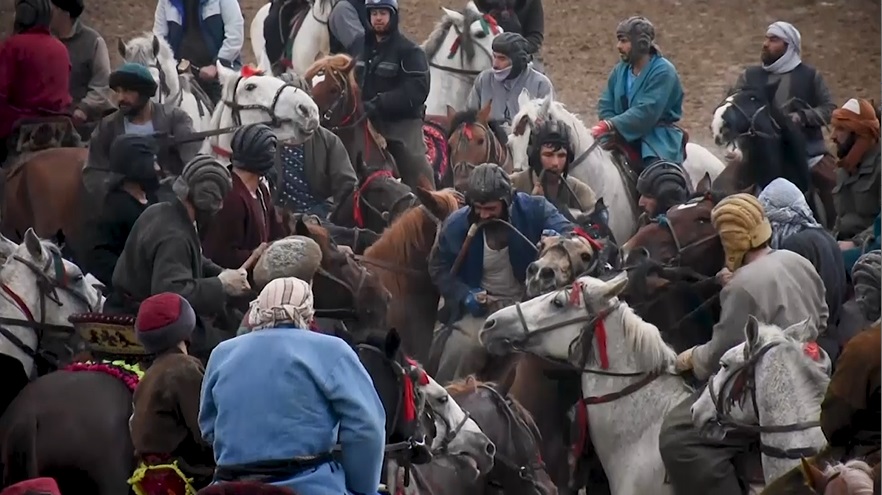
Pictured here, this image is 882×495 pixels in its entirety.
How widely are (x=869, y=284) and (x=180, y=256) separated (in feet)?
11.2

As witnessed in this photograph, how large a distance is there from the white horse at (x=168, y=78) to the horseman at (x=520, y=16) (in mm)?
3434

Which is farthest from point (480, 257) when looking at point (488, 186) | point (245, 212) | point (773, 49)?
point (773, 49)

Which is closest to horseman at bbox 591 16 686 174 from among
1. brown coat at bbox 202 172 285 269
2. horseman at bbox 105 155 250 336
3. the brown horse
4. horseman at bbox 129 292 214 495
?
the brown horse

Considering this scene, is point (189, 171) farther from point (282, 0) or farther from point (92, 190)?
point (282, 0)

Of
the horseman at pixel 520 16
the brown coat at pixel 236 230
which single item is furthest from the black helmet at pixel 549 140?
the horseman at pixel 520 16

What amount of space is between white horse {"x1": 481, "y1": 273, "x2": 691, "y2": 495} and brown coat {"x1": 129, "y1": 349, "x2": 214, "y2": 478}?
8.29 ft

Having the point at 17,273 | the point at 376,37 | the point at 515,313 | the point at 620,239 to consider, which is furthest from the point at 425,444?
the point at 376,37

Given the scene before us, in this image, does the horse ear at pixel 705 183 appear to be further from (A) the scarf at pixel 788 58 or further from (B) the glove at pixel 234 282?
(B) the glove at pixel 234 282

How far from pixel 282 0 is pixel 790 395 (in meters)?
10.2

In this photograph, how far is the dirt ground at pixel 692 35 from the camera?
2581 centimetres

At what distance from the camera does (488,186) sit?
13.8 m

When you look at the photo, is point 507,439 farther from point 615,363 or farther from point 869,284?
point 869,284

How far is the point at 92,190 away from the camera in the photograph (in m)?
15.1

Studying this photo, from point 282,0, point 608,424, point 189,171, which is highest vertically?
point 189,171
